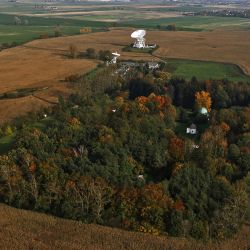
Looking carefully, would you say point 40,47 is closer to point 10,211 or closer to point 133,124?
point 133,124

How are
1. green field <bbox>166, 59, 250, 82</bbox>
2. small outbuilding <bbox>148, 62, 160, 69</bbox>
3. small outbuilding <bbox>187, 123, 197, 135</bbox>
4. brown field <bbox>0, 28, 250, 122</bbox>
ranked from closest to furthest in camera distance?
small outbuilding <bbox>187, 123, 197, 135</bbox> → brown field <bbox>0, 28, 250, 122</bbox> → green field <bbox>166, 59, 250, 82</bbox> → small outbuilding <bbox>148, 62, 160, 69</bbox>

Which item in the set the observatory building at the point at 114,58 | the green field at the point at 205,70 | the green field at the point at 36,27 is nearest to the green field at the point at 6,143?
the green field at the point at 205,70

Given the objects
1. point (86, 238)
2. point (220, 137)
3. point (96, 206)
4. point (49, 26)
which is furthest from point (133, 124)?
point (49, 26)

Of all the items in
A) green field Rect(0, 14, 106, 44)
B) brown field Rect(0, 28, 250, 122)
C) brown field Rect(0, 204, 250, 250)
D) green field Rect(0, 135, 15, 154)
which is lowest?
green field Rect(0, 14, 106, 44)

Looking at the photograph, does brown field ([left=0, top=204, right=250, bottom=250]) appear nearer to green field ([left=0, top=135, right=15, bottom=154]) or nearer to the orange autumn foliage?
green field ([left=0, top=135, right=15, bottom=154])

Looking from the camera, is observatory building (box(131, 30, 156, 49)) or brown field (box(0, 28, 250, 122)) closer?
brown field (box(0, 28, 250, 122))

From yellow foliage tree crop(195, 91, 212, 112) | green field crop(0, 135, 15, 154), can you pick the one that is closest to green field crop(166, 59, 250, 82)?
yellow foliage tree crop(195, 91, 212, 112)
